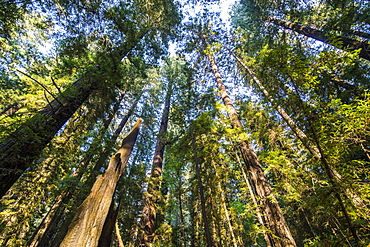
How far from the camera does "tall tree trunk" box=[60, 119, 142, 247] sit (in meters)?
1.68

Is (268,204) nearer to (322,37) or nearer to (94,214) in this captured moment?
(94,214)

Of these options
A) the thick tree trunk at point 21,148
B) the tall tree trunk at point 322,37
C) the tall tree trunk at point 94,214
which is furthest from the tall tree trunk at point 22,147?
the tall tree trunk at point 322,37

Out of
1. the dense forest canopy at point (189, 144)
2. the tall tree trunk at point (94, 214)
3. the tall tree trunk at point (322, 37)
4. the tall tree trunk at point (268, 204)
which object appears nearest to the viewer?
the tall tree trunk at point (94, 214)

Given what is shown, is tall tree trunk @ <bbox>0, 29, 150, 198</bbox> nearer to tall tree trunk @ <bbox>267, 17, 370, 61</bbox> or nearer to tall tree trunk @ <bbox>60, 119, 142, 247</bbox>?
tall tree trunk @ <bbox>60, 119, 142, 247</bbox>

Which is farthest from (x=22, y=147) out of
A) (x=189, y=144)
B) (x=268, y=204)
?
(x=268, y=204)

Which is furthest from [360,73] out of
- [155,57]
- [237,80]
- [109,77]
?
[109,77]

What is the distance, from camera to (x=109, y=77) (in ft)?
15.1

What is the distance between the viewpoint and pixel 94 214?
6.46ft

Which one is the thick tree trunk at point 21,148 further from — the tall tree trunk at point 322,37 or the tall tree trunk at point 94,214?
the tall tree trunk at point 322,37

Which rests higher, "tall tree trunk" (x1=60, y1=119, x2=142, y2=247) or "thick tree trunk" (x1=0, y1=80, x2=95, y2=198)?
"thick tree trunk" (x1=0, y1=80, x2=95, y2=198)

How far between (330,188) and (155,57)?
24.2ft

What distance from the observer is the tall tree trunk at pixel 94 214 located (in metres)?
1.68

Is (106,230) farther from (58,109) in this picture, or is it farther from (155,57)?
(155,57)

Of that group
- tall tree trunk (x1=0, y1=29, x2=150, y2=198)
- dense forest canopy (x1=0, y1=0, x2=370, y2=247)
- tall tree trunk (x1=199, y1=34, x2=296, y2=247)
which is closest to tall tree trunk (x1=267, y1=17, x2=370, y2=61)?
dense forest canopy (x1=0, y1=0, x2=370, y2=247)
